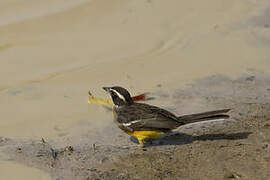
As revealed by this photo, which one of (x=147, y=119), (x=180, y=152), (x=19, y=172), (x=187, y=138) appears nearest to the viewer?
(x=19, y=172)

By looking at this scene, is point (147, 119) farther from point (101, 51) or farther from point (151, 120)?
point (101, 51)

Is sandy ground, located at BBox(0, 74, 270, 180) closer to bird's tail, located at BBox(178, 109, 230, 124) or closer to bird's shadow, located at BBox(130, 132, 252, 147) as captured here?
bird's shadow, located at BBox(130, 132, 252, 147)

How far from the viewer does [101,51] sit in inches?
469

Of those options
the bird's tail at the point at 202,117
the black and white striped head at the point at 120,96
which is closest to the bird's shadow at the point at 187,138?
the bird's tail at the point at 202,117

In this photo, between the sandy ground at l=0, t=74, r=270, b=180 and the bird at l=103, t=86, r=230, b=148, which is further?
the bird at l=103, t=86, r=230, b=148

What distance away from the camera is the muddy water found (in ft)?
30.5

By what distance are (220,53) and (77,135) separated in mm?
4299

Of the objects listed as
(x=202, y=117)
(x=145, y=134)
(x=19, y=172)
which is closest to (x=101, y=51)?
(x=145, y=134)

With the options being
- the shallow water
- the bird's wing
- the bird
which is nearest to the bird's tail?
the bird

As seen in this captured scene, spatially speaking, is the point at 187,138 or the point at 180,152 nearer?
the point at 180,152

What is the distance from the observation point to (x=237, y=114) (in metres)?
8.87

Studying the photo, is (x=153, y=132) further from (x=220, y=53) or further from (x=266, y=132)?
(x=220, y=53)

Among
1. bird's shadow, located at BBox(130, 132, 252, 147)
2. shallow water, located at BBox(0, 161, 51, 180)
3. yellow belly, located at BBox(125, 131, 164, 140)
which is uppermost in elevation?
yellow belly, located at BBox(125, 131, 164, 140)

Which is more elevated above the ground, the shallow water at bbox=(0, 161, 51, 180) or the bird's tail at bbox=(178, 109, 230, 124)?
the bird's tail at bbox=(178, 109, 230, 124)
